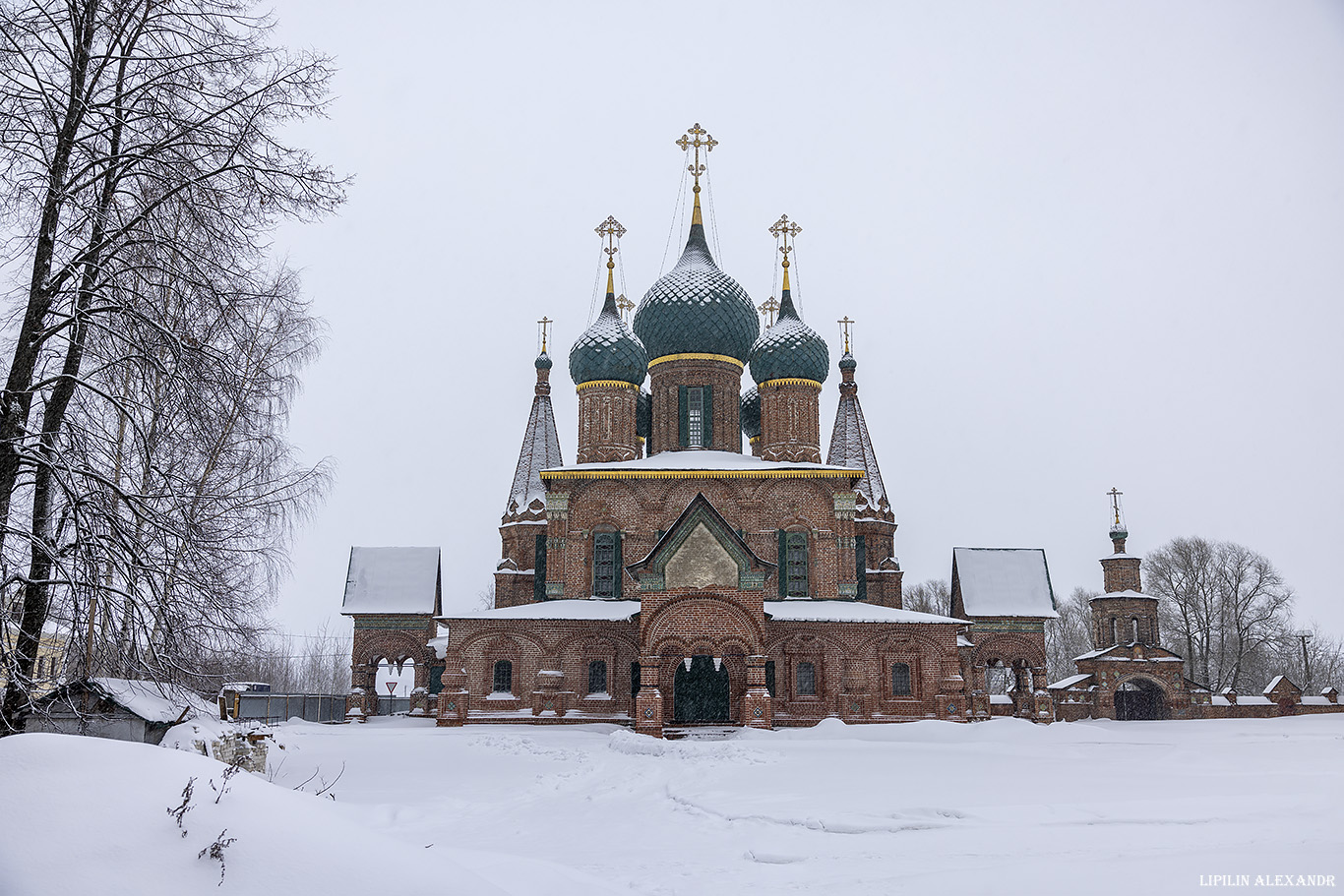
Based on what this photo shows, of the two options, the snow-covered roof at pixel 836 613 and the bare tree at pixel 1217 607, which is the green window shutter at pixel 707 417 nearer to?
the snow-covered roof at pixel 836 613

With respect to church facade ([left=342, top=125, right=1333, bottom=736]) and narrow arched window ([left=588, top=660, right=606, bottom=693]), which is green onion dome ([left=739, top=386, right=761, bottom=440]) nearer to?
church facade ([left=342, top=125, right=1333, bottom=736])

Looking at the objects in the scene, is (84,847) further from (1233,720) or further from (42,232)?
(1233,720)

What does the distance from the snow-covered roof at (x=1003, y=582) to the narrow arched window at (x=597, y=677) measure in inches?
493

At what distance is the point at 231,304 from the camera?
6984mm

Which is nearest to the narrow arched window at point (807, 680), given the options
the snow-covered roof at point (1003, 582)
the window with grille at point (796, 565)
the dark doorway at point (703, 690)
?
the dark doorway at point (703, 690)

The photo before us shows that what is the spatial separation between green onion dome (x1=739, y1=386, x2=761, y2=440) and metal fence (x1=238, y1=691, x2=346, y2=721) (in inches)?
623

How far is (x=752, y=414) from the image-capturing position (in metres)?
33.1

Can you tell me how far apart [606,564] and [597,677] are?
→ 3.16 m

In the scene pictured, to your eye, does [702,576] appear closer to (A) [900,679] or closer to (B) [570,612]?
(B) [570,612]

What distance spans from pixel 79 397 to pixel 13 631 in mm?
1673

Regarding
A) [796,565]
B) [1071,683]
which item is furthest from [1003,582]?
[796,565]

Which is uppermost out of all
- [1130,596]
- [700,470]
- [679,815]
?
[700,470]

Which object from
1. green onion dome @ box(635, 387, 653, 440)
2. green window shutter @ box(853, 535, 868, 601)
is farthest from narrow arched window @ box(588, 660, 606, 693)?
green window shutter @ box(853, 535, 868, 601)

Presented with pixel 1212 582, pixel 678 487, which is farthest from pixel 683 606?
pixel 1212 582
